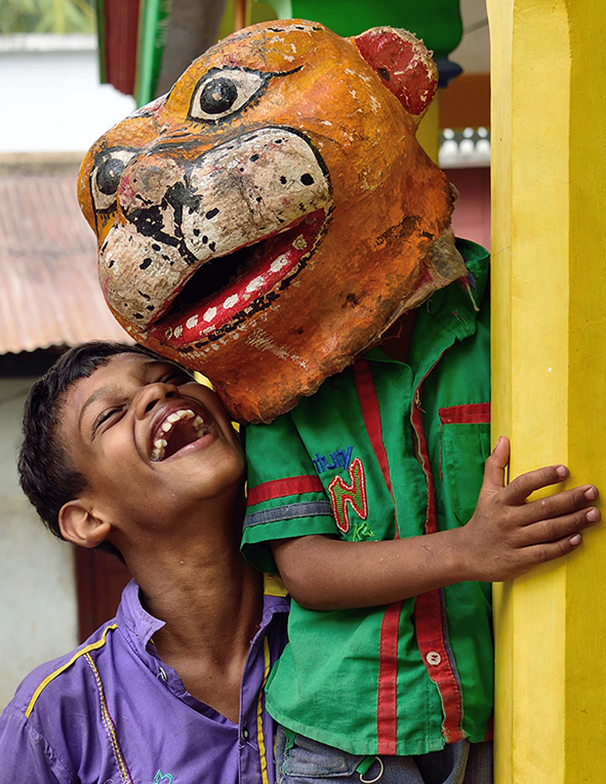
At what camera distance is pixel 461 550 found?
1.12 metres

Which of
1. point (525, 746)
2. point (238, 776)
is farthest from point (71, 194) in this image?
point (525, 746)

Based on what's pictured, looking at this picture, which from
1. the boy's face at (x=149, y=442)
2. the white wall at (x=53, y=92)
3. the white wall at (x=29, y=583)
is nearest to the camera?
the boy's face at (x=149, y=442)

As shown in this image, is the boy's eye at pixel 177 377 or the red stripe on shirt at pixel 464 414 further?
the boy's eye at pixel 177 377

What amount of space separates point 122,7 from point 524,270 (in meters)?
3.18

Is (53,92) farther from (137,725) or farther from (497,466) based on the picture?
(497,466)

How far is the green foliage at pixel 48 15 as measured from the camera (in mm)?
9930

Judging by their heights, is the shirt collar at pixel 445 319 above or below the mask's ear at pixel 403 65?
below

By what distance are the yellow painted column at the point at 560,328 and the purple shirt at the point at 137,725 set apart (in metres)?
0.59

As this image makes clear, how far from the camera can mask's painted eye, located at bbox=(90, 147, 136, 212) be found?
4.23 feet

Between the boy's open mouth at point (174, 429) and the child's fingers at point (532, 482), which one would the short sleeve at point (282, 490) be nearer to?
the boy's open mouth at point (174, 429)

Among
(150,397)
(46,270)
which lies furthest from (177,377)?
(46,270)

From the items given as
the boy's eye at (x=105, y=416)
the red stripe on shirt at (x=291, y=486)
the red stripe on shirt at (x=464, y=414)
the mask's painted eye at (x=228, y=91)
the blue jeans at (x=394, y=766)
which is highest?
the mask's painted eye at (x=228, y=91)

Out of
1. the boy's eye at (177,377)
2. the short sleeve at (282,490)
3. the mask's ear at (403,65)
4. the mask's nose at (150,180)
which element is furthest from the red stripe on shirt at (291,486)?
the mask's ear at (403,65)

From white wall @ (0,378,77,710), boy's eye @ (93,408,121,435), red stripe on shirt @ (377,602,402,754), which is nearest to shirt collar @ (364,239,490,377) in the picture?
red stripe on shirt @ (377,602,402,754)
